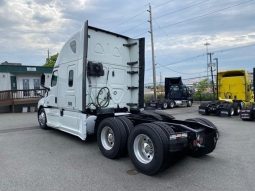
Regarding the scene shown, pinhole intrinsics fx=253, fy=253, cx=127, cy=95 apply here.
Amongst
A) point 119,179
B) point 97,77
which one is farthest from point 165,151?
point 97,77

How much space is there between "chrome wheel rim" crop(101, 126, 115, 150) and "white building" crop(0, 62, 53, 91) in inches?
729

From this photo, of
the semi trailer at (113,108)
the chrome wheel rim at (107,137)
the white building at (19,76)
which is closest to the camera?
the semi trailer at (113,108)

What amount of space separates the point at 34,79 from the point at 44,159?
20314 mm

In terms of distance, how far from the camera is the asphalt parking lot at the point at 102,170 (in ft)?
14.9

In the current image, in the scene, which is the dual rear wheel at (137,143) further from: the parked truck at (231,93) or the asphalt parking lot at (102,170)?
the parked truck at (231,93)

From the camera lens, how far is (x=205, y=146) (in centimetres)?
585

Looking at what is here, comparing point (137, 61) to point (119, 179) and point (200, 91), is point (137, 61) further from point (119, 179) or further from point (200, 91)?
point (200, 91)

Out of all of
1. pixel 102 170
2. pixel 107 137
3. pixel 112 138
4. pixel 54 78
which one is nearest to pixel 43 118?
pixel 54 78

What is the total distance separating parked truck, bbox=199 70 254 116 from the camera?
16.5 meters

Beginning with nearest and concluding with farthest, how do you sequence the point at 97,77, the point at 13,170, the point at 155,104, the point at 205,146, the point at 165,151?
the point at 165,151 → the point at 13,170 → the point at 205,146 → the point at 97,77 → the point at 155,104

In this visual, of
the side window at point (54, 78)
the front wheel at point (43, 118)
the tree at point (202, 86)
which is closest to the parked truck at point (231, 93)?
the front wheel at point (43, 118)

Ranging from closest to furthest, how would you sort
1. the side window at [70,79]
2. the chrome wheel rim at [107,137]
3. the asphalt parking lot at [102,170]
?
the asphalt parking lot at [102,170] < the chrome wheel rim at [107,137] < the side window at [70,79]

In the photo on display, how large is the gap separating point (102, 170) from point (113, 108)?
2.90m

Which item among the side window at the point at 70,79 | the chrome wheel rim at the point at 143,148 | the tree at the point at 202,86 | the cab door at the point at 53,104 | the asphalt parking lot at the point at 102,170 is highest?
the tree at the point at 202,86
